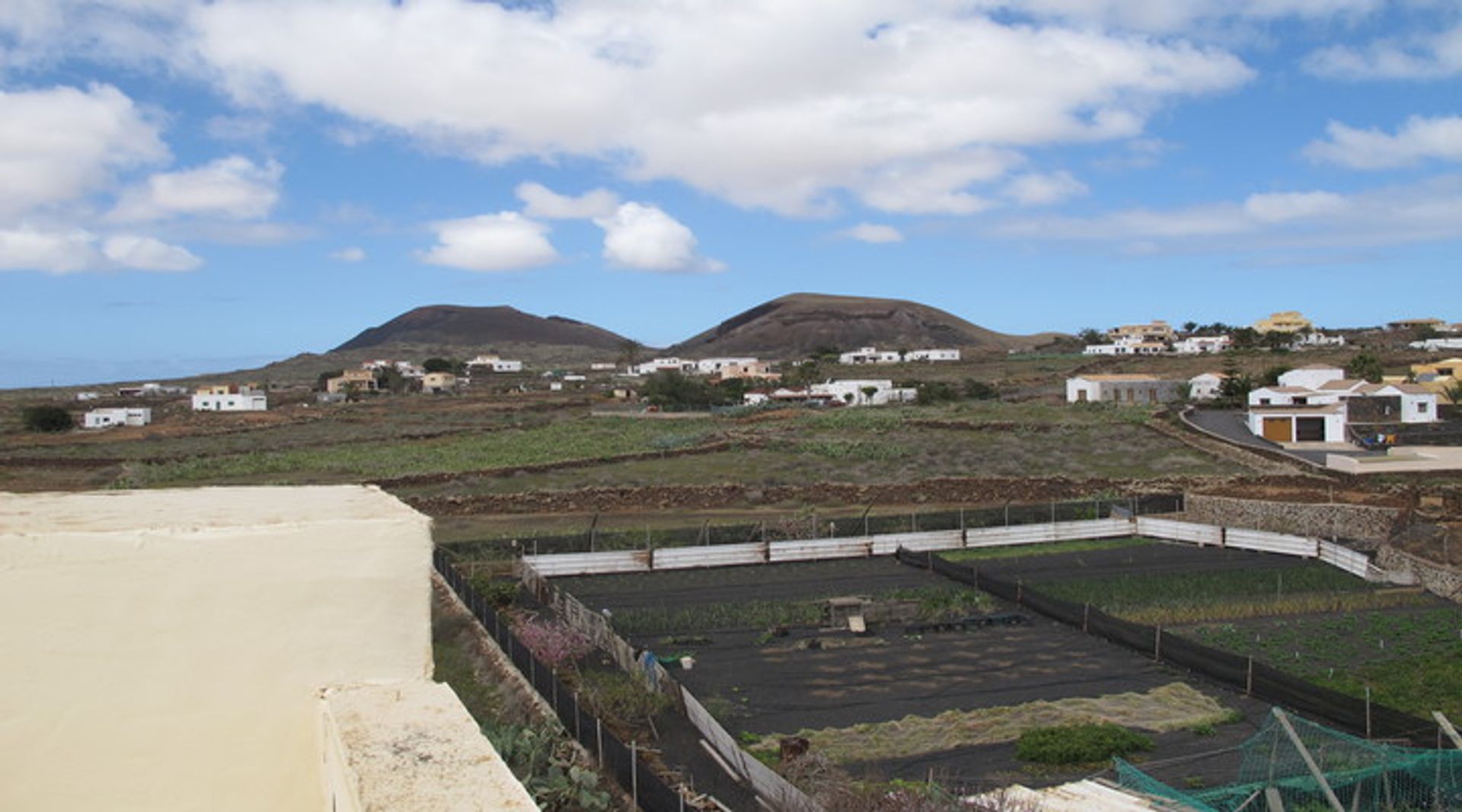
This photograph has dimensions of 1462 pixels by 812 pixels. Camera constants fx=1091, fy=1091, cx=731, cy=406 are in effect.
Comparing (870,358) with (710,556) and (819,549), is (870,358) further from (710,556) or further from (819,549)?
(710,556)

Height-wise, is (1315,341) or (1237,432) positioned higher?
(1315,341)

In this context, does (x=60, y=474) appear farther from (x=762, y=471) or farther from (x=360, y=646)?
(x=360, y=646)

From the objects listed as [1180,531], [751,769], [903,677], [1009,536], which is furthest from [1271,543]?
[751,769]

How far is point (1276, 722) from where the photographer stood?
13.3 metres

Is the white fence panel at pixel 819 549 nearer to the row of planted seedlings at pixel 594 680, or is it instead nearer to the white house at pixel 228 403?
the row of planted seedlings at pixel 594 680

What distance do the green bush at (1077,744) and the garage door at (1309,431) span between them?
42.9m

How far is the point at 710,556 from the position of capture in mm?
29859

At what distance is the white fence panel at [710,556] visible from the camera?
29.7 metres

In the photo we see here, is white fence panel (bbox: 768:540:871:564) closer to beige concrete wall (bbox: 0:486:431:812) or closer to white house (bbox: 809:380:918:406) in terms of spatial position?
beige concrete wall (bbox: 0:486:431:812)

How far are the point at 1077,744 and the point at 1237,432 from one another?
1794 inches

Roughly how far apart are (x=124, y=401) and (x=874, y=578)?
111483 mm

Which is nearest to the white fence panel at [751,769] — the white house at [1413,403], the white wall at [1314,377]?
the white house at [1413,403]

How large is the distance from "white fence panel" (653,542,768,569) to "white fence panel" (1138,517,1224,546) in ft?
39.3

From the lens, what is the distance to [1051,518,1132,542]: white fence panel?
32.7m
